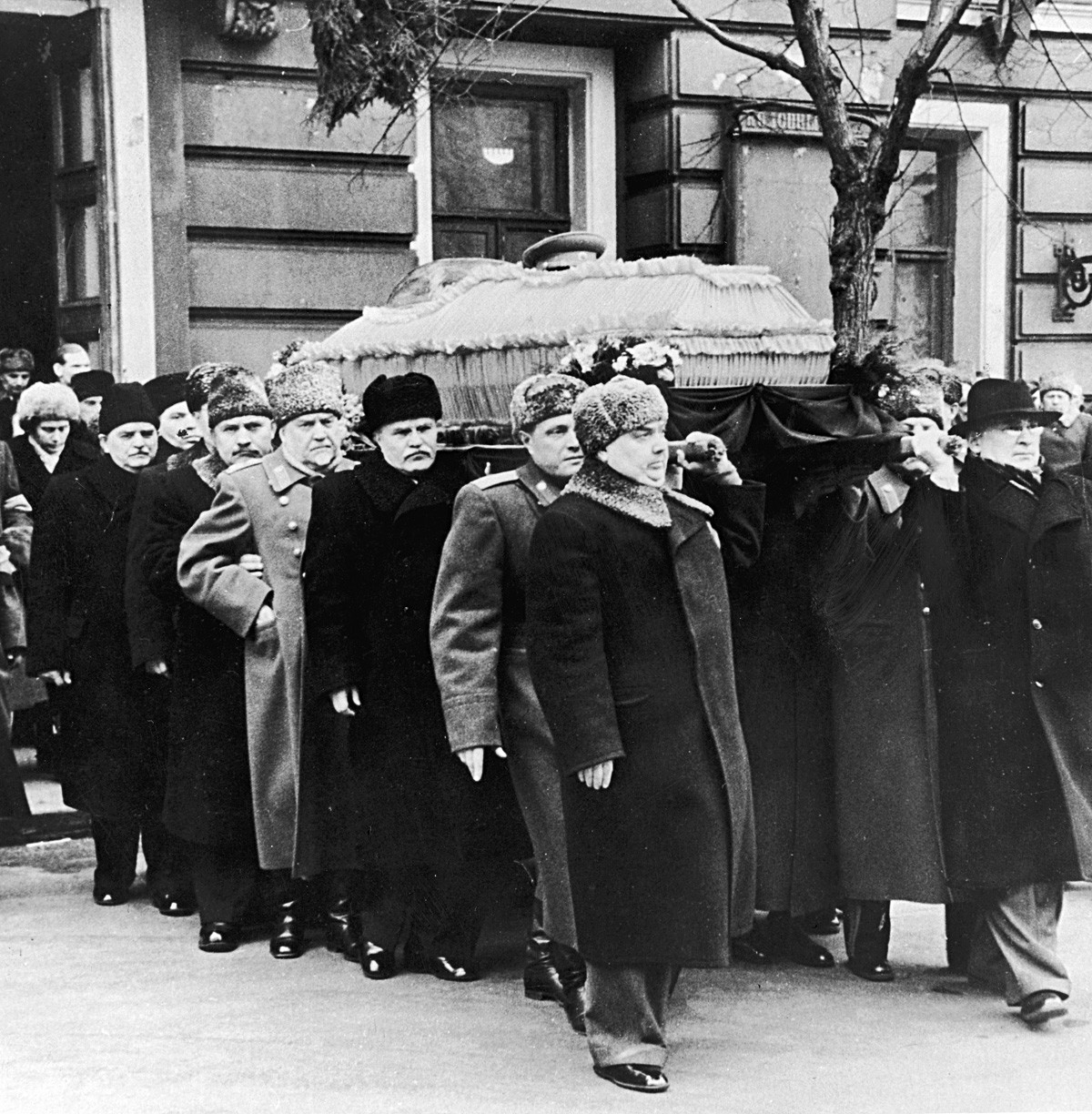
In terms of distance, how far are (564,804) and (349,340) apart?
9.55 ft

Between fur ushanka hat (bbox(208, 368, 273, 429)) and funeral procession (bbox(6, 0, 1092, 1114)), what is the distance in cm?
2

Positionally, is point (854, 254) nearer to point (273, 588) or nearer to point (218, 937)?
point (273, 588)

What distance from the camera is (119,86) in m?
9.17

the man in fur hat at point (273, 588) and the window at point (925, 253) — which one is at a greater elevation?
the window at point (925, 253)

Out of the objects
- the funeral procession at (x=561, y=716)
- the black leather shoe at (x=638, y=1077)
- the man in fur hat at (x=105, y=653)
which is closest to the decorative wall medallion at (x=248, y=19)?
the funeral procession at (x=561, y=716)

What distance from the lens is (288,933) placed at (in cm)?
548

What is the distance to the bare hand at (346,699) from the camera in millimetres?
5219

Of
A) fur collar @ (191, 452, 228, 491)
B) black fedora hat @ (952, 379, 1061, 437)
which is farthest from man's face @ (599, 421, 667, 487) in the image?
fur collar @ (191, 452, 228, 491)

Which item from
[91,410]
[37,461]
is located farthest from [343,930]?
[91,410]

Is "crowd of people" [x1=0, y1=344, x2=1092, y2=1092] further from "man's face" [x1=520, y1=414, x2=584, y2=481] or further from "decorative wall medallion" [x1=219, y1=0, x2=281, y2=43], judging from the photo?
"decorative wall medallion" [x1=219, y1=0, x2=281, y2=43]

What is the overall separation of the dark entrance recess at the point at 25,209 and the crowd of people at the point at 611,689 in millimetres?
4461

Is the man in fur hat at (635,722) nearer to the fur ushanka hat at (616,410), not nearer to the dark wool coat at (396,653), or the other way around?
the fur ushanka hat at (616,410)

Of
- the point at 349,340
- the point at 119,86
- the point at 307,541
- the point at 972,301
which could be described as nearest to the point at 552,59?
the point at 119,86

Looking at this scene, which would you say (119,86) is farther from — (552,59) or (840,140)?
(840,140)
